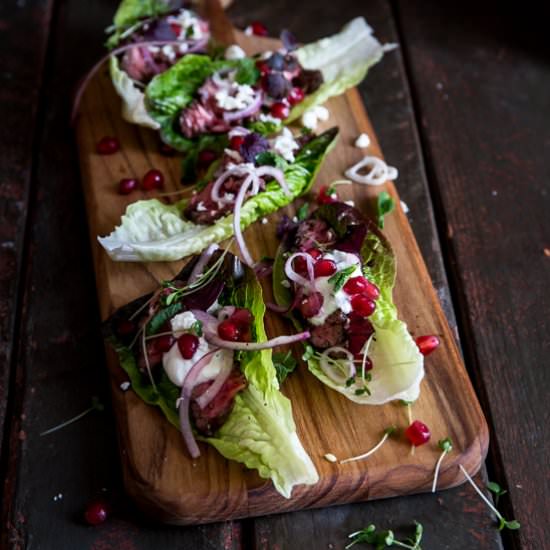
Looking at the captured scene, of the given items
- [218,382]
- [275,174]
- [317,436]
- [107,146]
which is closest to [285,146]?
[275,174]

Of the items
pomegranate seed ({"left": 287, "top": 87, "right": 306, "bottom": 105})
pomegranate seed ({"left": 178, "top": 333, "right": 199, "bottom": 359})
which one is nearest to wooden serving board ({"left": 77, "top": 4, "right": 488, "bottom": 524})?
pomegranate seed ({"left": 178, "top": 333, "right": 199, "bottom": 359})

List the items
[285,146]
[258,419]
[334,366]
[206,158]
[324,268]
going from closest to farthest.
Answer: [258,419] < [334,366] < [324,268] < [285,146] < [206,158]

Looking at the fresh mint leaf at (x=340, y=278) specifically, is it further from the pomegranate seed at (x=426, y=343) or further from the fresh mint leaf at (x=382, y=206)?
the fresh mint leaf at (x=382, y=206)

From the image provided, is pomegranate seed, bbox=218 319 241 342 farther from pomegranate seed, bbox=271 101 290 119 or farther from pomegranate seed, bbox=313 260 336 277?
pomegranate seed, bbox=271 101 290 119

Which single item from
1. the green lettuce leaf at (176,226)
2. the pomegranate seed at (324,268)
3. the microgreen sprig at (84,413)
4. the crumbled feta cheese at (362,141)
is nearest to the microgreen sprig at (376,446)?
the pomegranate seed at (324,268)

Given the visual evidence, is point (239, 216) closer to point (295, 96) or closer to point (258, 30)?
point (295, 96)

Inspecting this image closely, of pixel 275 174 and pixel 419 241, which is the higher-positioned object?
pixel 275 174
